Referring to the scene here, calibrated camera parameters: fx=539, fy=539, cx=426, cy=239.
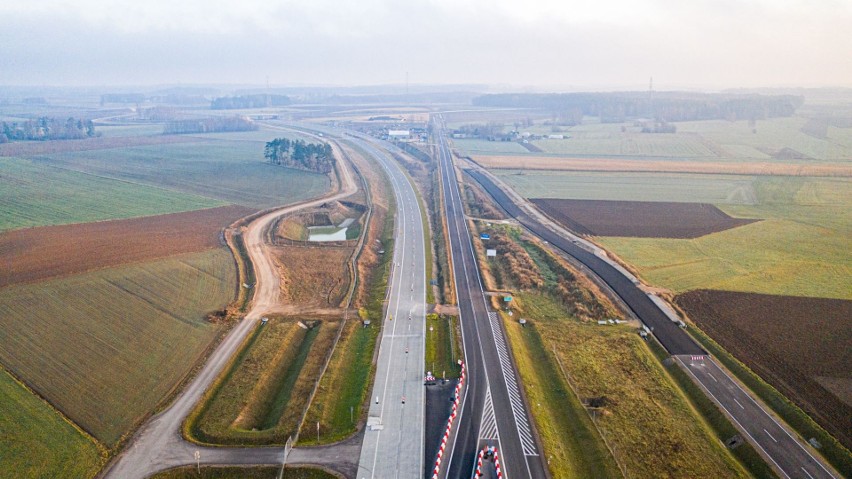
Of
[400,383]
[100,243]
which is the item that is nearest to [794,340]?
[400,383]

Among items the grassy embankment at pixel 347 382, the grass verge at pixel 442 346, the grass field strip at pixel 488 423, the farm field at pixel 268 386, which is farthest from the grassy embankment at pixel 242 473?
the grass verge at pixel 442 346

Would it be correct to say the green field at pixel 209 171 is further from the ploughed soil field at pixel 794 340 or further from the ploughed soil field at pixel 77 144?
the ploughed soil field at pixel 794 340

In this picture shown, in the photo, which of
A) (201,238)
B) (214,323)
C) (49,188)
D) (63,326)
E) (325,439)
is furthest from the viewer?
(49,188)

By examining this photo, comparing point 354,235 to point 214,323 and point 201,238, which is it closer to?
point 201,238

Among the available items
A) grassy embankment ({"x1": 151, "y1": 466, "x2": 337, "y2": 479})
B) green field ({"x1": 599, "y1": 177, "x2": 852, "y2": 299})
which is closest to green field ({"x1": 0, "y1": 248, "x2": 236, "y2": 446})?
grassy embankment ({"x1": 151, "y1": 466, "x2": 337, "y2": 479})

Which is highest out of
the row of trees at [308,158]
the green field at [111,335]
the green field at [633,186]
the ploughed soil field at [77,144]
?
the ploughed soil field at [77,144]

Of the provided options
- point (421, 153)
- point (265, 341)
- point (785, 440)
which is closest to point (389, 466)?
point (265, 341)
